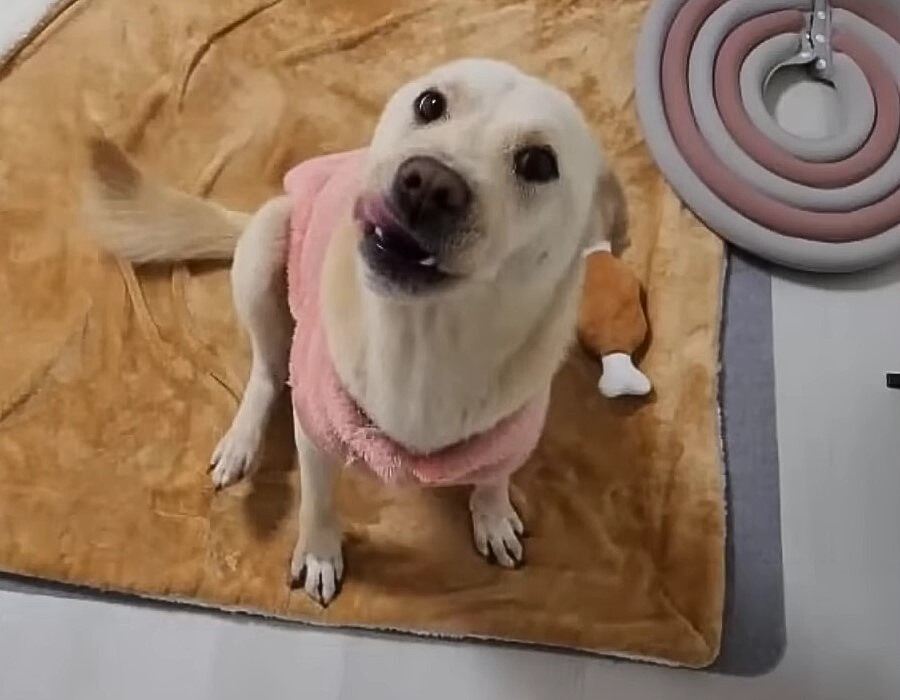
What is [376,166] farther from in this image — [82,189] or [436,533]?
Answer: [82,189]

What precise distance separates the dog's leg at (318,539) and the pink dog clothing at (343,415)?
10 cm

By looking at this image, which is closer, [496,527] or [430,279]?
[430,279]

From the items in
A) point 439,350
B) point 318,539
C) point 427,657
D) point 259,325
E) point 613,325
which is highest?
point 613,325

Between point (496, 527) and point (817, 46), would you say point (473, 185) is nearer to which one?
point (496, 527)

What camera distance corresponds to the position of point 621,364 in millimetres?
1610

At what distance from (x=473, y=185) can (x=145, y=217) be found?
62cm

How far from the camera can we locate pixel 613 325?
5.33 feet

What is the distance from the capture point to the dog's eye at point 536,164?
3.51 ft

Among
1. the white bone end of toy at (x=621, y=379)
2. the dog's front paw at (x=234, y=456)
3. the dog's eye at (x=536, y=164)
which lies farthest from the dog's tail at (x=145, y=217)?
the dog's eye at (x=536, y=164)

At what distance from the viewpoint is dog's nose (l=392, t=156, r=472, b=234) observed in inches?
39.8

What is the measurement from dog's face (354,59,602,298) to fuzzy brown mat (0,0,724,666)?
502 millimetres

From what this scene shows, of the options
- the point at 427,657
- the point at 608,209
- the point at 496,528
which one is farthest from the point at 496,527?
the point at 608,209

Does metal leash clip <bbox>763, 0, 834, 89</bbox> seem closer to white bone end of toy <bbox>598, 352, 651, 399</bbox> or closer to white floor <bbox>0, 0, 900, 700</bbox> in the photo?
white bone end of toy <bbox>598, 352, 651, 399</bbox>

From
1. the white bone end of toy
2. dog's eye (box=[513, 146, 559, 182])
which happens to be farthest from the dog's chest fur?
the white bone end of toy
